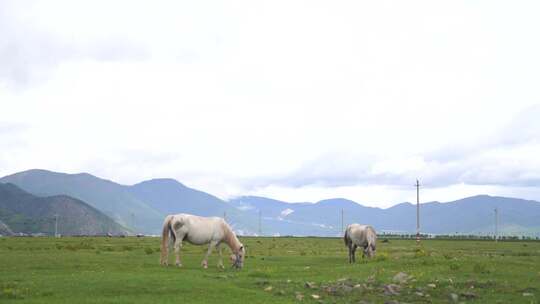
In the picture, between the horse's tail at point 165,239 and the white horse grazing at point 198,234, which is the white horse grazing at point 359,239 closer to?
the white horse grazing at point 198,234

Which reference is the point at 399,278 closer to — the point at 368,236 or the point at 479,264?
the point at 479,264

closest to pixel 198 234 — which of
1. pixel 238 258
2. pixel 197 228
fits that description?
pixel 197 228

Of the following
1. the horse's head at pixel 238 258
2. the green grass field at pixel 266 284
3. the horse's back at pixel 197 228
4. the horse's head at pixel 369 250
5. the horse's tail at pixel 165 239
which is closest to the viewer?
the green grass field at pixel 266 284

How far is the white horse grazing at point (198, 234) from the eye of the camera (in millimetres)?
36281

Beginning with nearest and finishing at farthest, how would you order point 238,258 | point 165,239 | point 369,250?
point 165,239
point 238,258
point 369,250

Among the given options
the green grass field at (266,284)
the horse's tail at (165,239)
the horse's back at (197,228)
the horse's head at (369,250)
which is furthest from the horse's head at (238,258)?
the horse's head at (369,250)

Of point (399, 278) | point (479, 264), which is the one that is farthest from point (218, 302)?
point (479, 264)

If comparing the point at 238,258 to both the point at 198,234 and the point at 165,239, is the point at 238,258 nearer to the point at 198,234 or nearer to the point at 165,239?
the point at 198,234

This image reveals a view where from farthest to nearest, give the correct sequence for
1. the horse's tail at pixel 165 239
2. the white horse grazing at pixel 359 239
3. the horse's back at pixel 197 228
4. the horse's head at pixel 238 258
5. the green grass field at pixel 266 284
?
the white horse grazing at pixel 359 239 < the horse's back at pixel 197 228 < the horse's head at pixel 238 258 < the horse's tail at pixel 165 239 < the green grass field at pixel 266 284

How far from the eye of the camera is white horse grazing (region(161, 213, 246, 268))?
36281 millimetres

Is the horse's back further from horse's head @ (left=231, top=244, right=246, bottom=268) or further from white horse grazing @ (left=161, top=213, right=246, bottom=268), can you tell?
horse's head @ (left=231, top=244, right=246, bottom=268)

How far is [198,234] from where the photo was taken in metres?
37.2

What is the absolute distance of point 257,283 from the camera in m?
28.1

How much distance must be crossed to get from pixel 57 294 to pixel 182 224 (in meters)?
14.1
